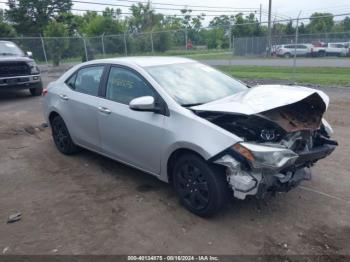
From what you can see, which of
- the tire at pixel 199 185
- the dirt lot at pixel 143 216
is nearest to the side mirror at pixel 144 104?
the tire at pixel 199 185

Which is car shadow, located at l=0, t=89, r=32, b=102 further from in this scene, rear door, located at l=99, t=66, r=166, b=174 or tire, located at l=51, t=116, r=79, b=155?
rear door, located at l=99, t=66, r=166, b=174

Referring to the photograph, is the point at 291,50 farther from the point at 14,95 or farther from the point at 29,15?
the point at 29,15

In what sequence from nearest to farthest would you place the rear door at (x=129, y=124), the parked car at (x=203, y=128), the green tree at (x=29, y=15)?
1. the parked car at (x=203, y=128)
2. the rear door at (x=129, y=124)
3. the green tree at (x=29, y=15)

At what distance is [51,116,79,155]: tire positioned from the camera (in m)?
5.86

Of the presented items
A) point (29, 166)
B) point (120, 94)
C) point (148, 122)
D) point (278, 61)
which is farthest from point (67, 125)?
point (278, 61)

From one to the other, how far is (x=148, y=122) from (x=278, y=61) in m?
20.4

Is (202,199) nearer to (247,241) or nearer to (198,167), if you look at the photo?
(198,167)

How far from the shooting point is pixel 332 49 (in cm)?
2180

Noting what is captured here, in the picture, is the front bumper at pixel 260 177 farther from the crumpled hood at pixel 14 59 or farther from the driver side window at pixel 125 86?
the crumpled hood at pixel 14 59

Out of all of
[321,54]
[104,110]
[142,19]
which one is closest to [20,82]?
[104,110]

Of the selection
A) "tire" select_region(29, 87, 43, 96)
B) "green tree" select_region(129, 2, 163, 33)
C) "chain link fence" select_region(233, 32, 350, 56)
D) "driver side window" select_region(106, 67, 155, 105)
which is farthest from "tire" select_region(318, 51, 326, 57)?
"green tree" select_region(129, 2, 163, 33)

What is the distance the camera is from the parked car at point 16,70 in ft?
35.6

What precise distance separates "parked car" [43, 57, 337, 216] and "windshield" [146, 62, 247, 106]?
14 mm

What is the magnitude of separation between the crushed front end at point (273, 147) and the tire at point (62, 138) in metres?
2.77
